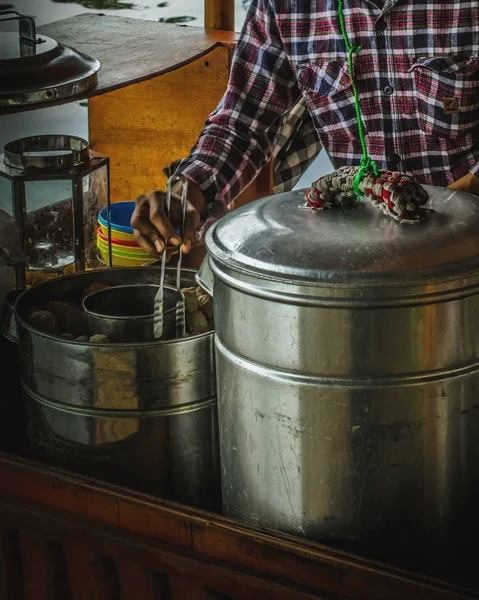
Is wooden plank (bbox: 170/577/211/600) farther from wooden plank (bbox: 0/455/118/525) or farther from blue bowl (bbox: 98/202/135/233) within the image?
blue bowl (bbox: 98/202/135/233)

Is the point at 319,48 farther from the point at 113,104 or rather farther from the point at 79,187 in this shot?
the point at 113,104

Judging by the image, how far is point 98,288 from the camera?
1.89m

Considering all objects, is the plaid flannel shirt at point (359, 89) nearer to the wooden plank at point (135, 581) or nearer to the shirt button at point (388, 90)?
the shirt button at point (388, 90)

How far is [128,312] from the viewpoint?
182cm

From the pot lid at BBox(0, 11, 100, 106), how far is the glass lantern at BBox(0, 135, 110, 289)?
0.14 meters

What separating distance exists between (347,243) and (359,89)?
41.8 inches

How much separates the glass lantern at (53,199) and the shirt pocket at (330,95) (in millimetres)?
561

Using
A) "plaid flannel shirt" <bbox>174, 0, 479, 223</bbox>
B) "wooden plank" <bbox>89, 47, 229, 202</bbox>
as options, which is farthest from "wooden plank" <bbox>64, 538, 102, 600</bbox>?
"wooden plank" <bbox>89, 47, 229, 202</bbox>

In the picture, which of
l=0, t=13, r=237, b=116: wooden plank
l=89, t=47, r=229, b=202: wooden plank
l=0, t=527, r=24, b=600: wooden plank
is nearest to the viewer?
l=0, t=527, r=24, b=600: wooden plank

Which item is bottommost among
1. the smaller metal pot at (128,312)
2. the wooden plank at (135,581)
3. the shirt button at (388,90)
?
the wooden plank at (135,581)

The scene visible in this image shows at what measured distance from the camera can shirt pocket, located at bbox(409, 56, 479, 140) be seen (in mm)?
2174

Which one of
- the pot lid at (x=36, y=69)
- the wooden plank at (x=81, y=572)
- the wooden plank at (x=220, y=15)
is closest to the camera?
the wooden plank at (x=81, y=572)

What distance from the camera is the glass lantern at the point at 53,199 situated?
219cm

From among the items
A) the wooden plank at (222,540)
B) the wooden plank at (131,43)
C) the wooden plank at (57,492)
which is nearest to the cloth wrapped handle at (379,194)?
the wooden plank at (222,540)
